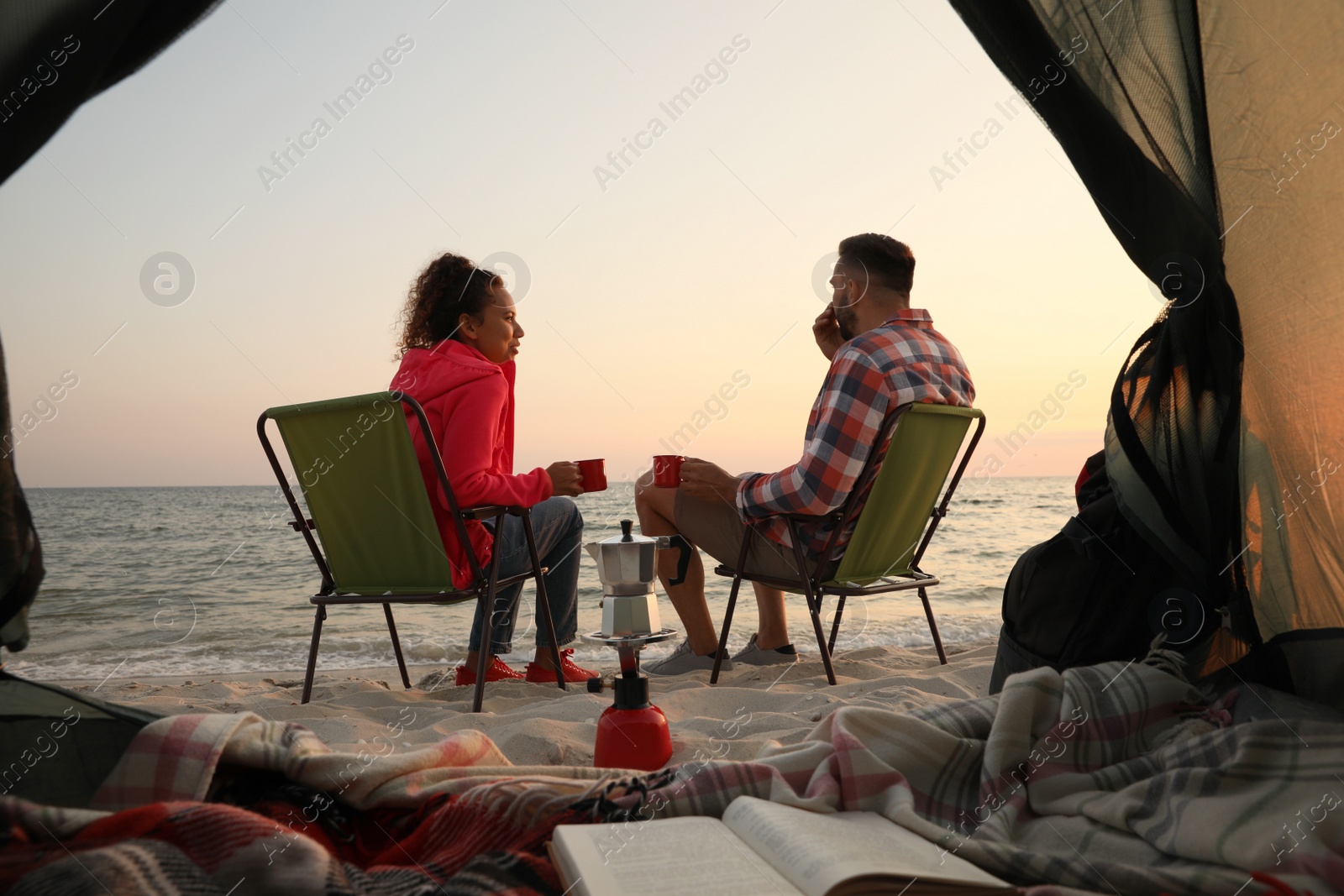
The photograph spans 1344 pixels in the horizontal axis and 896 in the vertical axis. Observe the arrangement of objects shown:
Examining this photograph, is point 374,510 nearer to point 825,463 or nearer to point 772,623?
point 825,463

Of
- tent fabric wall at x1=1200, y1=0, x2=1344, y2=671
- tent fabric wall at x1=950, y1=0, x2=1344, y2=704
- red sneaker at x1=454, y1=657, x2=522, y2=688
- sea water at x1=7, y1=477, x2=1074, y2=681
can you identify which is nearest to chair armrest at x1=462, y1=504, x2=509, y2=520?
red sneaker at x1=454, y1=657, x2=522, y2=688

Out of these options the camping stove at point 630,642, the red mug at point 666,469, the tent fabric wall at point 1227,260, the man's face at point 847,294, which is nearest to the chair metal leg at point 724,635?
the red mug at point 666,469

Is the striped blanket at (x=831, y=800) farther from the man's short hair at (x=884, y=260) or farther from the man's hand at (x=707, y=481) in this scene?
the man's short hair at (x=884, y=260)

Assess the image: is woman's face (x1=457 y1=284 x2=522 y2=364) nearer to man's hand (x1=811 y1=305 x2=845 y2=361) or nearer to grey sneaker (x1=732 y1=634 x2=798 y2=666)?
man's hand (x1=811 y1=305 x2=845 y2=361)

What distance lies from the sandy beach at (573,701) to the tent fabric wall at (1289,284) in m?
0.87

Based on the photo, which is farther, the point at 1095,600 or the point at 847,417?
the point at 847,417

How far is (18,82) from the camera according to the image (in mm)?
1487

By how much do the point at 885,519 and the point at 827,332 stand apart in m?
1.23

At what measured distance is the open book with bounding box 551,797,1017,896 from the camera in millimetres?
837

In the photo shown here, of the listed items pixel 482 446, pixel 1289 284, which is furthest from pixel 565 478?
pixel 1289 284

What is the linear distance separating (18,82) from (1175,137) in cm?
222

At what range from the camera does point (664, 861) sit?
93cm

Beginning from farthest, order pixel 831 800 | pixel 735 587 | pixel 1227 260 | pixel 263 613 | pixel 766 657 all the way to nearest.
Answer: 1. pixel 263 613
2. pixel 766 657
3. pixel 735 587
4. pixel 1227 260
5. pixel 831 800

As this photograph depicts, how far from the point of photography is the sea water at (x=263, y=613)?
4.91m
